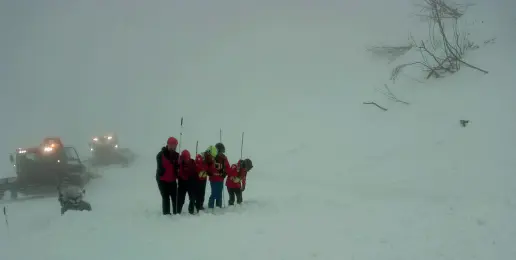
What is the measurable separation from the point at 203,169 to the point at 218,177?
18.9 inches

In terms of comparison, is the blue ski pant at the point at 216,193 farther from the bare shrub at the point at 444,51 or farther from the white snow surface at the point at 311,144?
the bare shrub at the point at 444,51

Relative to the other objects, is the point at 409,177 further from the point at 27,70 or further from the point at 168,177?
the point at 27,70

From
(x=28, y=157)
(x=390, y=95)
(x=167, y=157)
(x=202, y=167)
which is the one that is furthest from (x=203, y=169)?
(x=390, y=95)

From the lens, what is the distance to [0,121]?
54.7 metres

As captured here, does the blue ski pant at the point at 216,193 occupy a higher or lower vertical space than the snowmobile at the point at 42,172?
higher

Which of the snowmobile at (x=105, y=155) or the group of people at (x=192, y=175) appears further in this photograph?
the snowmobile at (x=105, y=155)

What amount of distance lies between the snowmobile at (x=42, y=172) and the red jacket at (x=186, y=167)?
8.22m

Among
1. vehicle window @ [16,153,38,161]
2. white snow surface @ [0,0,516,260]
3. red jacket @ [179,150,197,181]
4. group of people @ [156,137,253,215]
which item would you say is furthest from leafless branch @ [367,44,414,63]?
vehicle window @ [16,153,38,161]

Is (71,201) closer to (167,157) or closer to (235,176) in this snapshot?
(167,157)

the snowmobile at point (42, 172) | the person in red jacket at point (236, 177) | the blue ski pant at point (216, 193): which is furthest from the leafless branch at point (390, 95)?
the snowmobile at point (42, 172)

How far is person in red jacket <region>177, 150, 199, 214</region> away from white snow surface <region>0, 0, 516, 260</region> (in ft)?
2.46

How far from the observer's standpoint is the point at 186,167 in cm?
975

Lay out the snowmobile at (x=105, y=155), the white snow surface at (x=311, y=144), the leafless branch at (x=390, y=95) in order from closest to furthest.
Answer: the white snow surface at (x=311, y=144) < the leafless branch at (x=390, y=95) < the snowmobile at (x=105, y=155)

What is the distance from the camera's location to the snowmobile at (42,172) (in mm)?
16203
